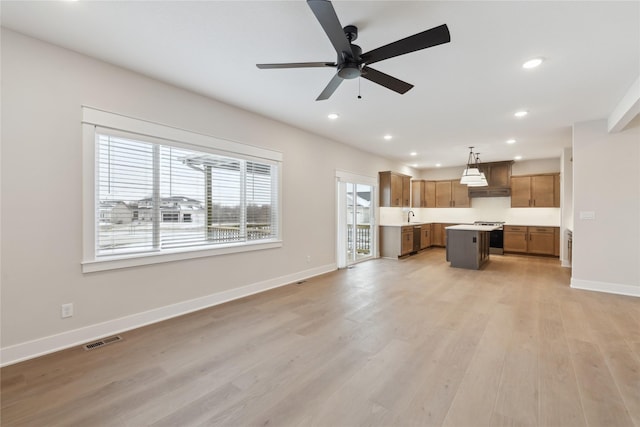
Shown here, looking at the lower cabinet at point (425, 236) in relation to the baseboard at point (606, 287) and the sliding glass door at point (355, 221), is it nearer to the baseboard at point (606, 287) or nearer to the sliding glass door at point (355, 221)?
the sliding glass door at point (355, 221)

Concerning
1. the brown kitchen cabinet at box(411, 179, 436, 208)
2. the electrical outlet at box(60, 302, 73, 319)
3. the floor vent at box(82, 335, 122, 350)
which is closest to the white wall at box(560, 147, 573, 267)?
the brown kitchen cabinet at box(411, 179, 436, 208)

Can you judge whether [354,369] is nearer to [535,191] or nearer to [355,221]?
[355,221]

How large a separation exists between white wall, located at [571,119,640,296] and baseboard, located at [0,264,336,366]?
5.26 meters

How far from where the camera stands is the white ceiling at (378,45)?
2.12 metres

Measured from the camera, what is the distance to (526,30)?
2318 millimetres

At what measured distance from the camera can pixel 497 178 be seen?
8.27 meters

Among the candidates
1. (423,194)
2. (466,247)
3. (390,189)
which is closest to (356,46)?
(466,247)

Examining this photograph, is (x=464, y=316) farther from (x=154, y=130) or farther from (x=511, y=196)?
(x=511, y=196)

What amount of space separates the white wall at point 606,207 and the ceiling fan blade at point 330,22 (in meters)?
4.88

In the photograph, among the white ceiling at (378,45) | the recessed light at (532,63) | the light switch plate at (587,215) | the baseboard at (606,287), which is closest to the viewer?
the white ceiling at (378,45)

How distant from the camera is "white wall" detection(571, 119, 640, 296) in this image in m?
4.33

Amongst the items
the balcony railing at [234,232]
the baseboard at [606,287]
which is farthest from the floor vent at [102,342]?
the baseboard at [606,287]

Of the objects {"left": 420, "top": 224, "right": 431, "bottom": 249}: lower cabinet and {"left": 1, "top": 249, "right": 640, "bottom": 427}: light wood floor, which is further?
{"left": 420, "top": 224, "right": 431, "bottom": 249}: lower cabinet

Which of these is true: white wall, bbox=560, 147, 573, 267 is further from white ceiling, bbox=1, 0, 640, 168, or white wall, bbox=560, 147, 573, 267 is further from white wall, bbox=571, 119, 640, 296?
white ceiling, bbox=1, 0, 640, 168
